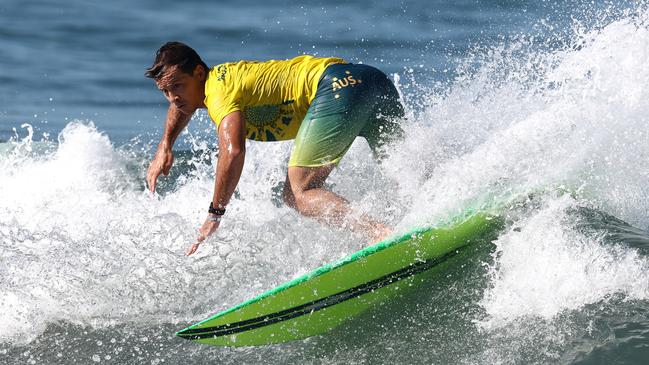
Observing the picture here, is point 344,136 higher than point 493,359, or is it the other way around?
point 344,136

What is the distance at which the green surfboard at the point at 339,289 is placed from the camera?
4898 mm

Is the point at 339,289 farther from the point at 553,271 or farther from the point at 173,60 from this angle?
the point at 173,60

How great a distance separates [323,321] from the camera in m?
5.07

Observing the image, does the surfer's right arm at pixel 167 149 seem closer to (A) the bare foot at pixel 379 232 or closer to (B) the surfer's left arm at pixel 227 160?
(B) the surfer's left arm at pixel 227 160

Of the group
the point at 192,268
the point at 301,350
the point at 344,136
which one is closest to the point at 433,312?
the point at 301,350

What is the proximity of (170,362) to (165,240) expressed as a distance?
1.38m

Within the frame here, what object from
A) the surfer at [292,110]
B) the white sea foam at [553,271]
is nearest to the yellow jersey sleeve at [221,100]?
the surfer at [292,110]

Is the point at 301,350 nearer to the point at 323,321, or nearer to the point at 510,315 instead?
the point at 323,321

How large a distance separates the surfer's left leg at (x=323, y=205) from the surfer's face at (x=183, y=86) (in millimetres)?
701

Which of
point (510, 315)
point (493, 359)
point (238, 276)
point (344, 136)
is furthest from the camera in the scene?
point (238, 276)

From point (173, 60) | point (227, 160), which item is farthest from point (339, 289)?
point (173, 60)

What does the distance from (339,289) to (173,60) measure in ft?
5.13

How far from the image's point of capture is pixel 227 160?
5.04m

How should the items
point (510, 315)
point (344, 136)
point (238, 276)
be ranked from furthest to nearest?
1. point (238, 276)
2. point (344, 136)
3. point (510, 315)
